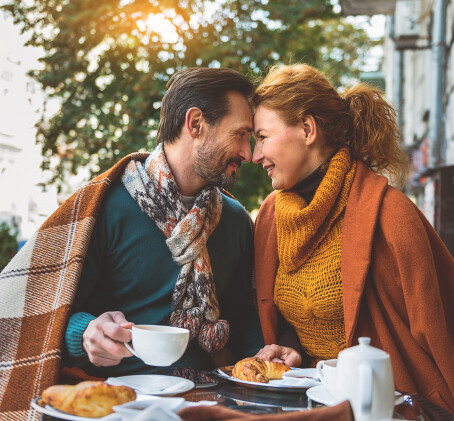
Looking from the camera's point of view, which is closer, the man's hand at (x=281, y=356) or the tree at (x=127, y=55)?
the man's hand at (x=281, y=356)

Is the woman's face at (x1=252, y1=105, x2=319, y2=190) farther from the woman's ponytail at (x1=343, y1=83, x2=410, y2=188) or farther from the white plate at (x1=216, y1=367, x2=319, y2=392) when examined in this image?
the white plate at (x1=216, y1=367, x2=319, y2=392)

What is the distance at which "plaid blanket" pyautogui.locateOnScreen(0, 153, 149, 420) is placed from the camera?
6.24 feet

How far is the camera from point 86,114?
6.37 metres

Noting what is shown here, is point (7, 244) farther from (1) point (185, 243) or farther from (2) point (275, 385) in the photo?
(2) point (275, 385)

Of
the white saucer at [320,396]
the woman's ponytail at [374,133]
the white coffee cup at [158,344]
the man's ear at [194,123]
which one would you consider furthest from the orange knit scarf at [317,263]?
the white coffee cup at [158,344]

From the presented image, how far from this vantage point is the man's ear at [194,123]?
265 cm

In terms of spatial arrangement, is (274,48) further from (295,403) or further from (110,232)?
(295,403)

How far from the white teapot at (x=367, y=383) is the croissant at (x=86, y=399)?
1.75 ft

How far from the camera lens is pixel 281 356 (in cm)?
221

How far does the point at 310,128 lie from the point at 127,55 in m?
4.21

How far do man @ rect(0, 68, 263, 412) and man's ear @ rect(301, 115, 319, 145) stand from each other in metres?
0.27

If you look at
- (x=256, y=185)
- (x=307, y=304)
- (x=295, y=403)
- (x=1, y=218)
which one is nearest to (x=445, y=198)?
(x=256, y=185)

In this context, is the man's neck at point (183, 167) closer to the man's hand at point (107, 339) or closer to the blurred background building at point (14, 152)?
the man's hand at point (107, 339)

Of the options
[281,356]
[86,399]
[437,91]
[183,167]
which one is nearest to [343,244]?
[281,356]
